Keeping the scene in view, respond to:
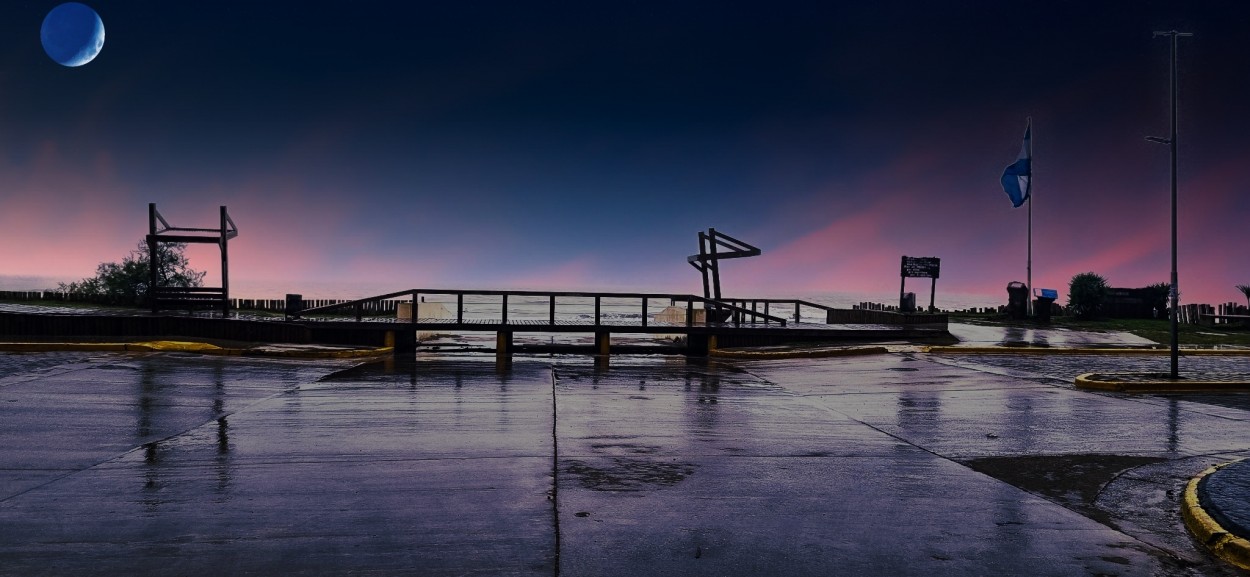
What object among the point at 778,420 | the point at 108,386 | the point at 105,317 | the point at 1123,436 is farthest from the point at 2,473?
the point at 105,317

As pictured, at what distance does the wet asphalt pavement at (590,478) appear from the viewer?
4801 millimetres

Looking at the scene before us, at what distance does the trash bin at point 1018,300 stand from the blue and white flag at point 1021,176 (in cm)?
440

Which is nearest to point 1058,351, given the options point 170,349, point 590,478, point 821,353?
point 821,353

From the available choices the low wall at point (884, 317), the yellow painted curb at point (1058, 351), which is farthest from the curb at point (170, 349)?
the low wall at point (884, 317)

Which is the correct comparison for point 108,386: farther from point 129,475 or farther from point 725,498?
point 725,498

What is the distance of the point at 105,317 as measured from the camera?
68.8 feet

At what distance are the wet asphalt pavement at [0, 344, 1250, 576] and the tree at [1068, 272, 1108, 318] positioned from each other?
101 ft

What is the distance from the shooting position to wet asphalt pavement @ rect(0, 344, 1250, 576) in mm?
4801

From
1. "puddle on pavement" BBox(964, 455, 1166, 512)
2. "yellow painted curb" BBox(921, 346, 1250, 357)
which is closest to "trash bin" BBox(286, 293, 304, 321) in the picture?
"yellow painted curb" BBox(921, 346, 1250, 357)

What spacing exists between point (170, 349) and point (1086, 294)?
41.0 metres

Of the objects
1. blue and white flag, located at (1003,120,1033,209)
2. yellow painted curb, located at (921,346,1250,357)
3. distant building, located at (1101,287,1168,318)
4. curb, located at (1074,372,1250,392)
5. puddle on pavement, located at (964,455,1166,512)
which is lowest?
puddle on pavement, located at (964,455,1166,512)

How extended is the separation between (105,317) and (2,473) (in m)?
16.7

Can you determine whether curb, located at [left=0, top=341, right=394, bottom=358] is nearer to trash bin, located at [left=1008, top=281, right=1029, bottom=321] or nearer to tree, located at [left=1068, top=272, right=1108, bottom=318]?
trash bin, located at [left=1008, top=281, right=1029, bottom=321]

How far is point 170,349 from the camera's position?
58.1 ft
